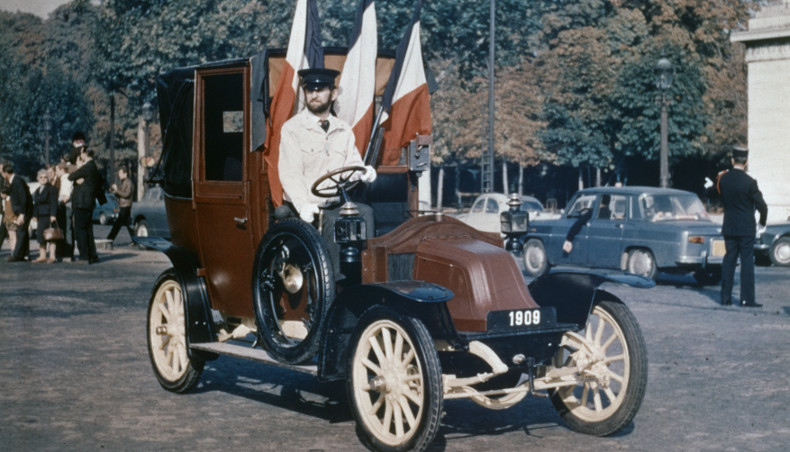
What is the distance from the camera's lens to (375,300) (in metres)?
6.75

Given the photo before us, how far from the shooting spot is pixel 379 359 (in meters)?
6.48

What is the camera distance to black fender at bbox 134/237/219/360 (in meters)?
8.23

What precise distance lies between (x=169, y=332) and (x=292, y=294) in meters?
1.61

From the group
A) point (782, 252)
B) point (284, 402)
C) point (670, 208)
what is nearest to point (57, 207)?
point (670, 208)

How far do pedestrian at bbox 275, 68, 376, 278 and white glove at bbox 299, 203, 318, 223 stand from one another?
4.7 inches

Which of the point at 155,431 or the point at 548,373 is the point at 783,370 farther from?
the point at 155,431

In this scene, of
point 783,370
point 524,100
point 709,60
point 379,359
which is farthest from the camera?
point 524,100

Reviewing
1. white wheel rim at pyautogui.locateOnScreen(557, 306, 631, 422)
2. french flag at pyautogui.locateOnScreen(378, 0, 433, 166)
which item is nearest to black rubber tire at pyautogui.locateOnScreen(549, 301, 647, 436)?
white wheel rim at pyautogui.locateOnScreen(557, 306, 631, 422)

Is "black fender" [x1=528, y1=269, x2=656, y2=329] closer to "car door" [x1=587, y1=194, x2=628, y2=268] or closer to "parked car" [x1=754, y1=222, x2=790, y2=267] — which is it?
"car door" [x1=587, y1=194, x2=628, y2=268]

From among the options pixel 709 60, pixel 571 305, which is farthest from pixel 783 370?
pixel 709 60

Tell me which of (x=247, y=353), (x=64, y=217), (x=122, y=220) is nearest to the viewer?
(x=247, y=353)

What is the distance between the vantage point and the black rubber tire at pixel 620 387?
22.2 feet

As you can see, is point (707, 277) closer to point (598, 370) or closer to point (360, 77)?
point (360, 77)

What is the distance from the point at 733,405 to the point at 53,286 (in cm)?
1179
